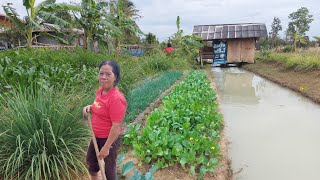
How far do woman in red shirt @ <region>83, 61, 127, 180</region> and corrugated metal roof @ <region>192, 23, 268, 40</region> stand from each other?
65.9 ft

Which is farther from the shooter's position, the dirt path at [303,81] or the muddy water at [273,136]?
the dirt path at [303,81]

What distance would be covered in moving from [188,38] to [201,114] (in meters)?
15.2

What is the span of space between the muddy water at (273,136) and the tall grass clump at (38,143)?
2.41m

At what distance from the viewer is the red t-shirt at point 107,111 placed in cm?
228

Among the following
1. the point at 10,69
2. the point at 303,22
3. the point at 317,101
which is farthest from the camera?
the point at 303,22

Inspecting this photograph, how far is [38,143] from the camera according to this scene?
9.53 ft

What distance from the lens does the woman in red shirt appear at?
2.29 meters

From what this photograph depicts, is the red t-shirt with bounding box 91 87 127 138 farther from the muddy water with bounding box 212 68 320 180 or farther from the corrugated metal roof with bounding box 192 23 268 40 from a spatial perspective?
the corrugated metal roof with bounding box 192 23 268 40

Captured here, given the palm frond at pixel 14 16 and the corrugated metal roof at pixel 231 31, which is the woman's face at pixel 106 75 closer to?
the palm frond at pixel 14 16

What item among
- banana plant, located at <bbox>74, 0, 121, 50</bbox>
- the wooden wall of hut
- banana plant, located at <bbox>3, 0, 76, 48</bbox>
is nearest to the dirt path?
the wooden wall of hut

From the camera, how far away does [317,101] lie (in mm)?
8820

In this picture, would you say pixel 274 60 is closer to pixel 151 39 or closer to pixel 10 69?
pixel 151 39

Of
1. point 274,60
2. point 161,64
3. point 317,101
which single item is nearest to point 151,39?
point 274,60

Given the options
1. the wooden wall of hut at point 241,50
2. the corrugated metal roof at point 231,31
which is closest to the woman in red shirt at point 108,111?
the corrugated metal roof at point 231,31
